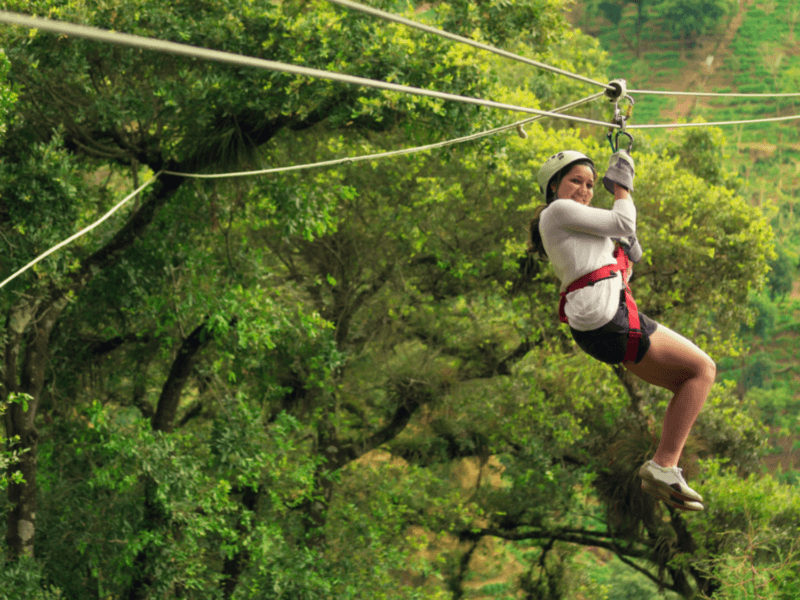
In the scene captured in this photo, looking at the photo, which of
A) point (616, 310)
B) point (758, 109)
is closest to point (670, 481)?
point (616, 310)

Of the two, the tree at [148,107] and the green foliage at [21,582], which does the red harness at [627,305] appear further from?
the green foliage at [21,582]

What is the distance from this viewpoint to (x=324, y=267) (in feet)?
40.6

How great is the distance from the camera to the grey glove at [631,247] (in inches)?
142

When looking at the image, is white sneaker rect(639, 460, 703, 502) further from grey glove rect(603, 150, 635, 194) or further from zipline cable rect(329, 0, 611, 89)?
zipline cable rect(329, 0, 611, 89)

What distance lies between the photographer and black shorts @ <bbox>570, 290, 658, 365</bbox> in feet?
11.0

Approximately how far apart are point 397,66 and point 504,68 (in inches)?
273

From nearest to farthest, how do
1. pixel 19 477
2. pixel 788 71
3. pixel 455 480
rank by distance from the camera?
pixel 19 477
pixel 455 480
pixel 788 71

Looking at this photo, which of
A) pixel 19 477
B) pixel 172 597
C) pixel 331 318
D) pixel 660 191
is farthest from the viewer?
pixel 331 318

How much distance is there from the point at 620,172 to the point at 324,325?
6.37 meters

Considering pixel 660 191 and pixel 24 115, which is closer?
pixel 24 115

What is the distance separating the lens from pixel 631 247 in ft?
12.0

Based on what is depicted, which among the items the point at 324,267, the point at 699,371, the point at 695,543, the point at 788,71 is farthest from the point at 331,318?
the point at 788,71

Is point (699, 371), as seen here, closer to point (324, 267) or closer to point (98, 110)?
point (98, 110)

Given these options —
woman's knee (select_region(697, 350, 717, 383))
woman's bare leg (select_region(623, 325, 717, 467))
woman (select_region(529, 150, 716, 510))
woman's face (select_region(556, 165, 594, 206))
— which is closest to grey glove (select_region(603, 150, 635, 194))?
woman (select_region(529, 150, 716, 510))
